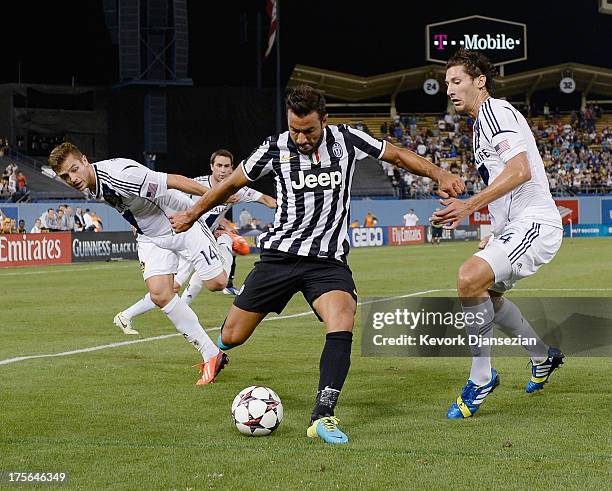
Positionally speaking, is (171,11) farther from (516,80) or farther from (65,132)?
(516,80)

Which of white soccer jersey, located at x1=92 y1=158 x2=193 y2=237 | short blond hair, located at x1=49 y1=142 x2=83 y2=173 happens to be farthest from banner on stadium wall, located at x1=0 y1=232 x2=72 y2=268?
short blond hair, located at x1=49 y1=142 x2=83 y2=173

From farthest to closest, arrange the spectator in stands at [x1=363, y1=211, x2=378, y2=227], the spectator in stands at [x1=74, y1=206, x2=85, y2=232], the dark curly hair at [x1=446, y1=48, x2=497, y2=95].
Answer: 1. the spectator in stands at [x1=363, y1=211, x2=378, y2=227]
2. the spectator in stands at [x1=74, y1=206, x2=85, y2=232]
3. the dark curly hair at [x1=446, y1=48, x2=497, y2=95]

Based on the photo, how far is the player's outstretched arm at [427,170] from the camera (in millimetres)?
6977

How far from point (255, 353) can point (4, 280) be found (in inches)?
571

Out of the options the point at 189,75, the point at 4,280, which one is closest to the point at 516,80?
the point at 189,75

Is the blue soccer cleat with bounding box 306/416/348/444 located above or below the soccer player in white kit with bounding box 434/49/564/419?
below

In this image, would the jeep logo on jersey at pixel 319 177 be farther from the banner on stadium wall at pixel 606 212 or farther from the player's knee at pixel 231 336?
the banner on stadium wall at pixel 606 212

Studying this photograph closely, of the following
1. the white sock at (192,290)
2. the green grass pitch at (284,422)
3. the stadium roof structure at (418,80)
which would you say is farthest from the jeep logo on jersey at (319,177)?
the stadium roof structure at (418,80)

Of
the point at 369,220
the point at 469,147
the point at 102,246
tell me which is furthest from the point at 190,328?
the point at 469,147

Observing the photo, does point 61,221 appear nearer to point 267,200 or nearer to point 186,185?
point 267,200

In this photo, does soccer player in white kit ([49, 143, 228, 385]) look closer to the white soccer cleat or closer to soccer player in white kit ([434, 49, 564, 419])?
soccer player in white kit ([434, 49, 564, 419])

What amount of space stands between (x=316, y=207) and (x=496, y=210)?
1.50 metres

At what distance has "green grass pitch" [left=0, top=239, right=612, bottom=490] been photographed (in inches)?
226

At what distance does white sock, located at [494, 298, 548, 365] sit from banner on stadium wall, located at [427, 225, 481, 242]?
133 feet
